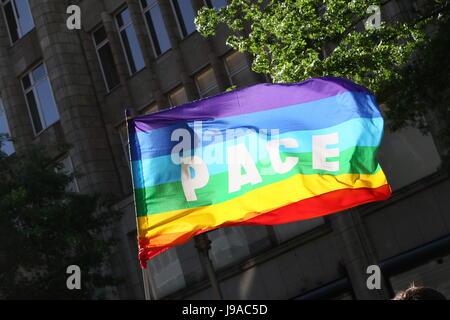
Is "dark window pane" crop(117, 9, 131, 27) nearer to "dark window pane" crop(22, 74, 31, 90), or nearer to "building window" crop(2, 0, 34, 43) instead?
"building window" crop(2, 0, 34, 43)

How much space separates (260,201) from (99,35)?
79.8 ft

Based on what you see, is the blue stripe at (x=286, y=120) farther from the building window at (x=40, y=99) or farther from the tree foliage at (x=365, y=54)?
the building window at (x=40, y=99)

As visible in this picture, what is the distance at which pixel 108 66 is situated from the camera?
102ft

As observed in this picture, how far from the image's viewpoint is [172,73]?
28.2m

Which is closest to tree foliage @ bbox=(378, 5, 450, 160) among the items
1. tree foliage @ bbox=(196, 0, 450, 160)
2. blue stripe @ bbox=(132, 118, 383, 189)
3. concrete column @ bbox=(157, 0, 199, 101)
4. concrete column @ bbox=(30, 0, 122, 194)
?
tree foliage @ bbox=(196, 0, 450, 160)

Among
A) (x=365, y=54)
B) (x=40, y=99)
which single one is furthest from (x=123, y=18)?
(x=365, y=54)

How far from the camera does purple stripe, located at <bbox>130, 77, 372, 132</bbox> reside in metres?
8.49

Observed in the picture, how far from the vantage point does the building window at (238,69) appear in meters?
25.6

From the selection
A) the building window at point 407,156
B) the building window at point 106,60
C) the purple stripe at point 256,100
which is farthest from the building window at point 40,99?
the purple stripe at point 256,100

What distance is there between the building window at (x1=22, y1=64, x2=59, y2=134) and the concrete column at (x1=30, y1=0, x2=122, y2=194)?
968 mm
